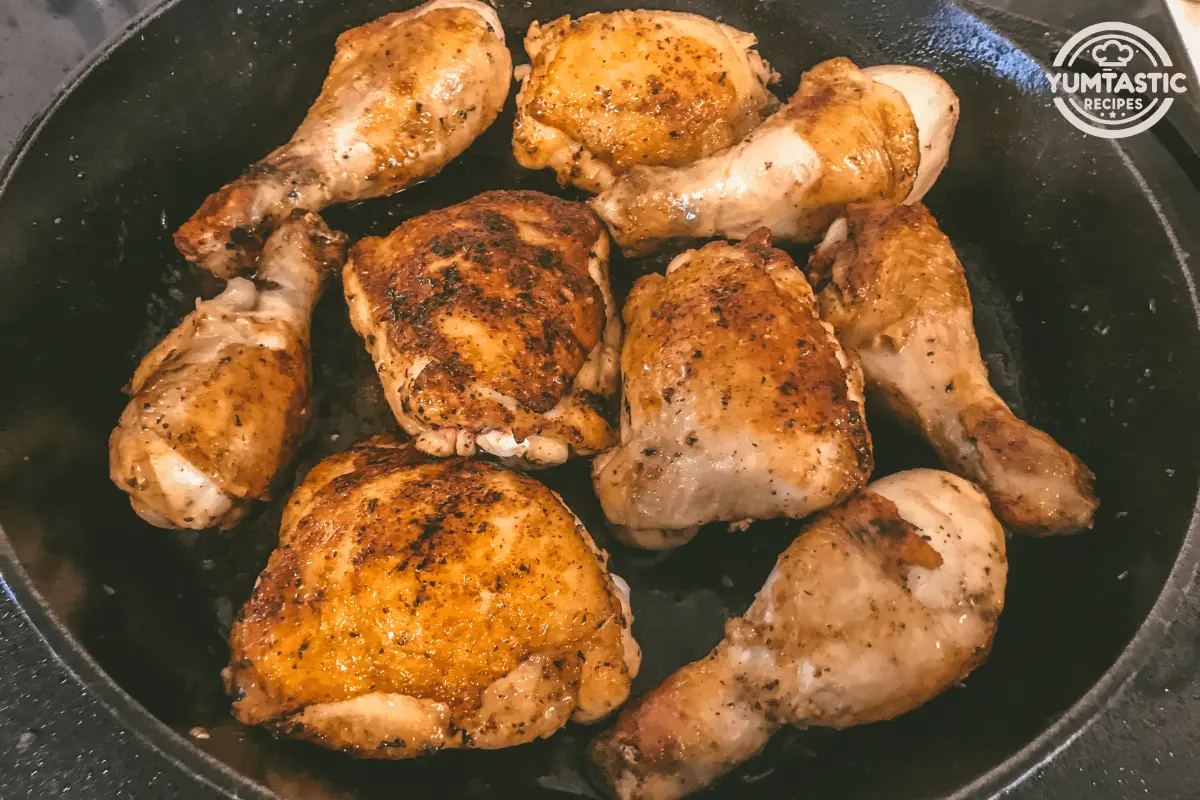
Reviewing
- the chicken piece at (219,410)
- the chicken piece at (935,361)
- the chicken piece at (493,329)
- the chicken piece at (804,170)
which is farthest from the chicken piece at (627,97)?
Answer: the chicken piece at (219,410)

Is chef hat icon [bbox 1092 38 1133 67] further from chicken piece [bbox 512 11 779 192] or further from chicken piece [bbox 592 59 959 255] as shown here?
chicken piece [bbox 512 11 779 192]

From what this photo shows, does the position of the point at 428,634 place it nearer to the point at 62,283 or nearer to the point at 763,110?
the point at 62,283

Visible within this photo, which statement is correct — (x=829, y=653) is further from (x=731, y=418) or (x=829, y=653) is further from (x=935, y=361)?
(x=935, y=361)

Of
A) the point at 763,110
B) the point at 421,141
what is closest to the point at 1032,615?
the point at 763,110

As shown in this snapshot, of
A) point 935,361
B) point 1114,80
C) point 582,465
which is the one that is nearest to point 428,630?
point 582,465

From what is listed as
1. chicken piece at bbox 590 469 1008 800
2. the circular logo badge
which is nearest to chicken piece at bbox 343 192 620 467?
chicken piece at bbox 590 469 1008 800
